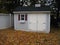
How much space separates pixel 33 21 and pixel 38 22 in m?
0.59

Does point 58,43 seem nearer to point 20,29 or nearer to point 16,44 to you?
point 16,44

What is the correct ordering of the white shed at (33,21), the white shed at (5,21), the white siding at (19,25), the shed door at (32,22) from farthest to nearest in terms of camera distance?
the white shed at (5,21)
the white siding at (19,25)
the shed door at (32,22)
the white shed at (33,21)

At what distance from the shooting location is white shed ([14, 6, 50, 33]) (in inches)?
826

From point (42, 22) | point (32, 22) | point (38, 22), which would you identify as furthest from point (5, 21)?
point (42, 22)

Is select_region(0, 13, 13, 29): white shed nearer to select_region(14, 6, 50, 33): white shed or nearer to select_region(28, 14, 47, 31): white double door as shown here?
select_region(14, 6, 50, 33): white shed

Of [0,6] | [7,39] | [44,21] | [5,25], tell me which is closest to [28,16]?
[44,21]

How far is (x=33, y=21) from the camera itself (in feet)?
69.6

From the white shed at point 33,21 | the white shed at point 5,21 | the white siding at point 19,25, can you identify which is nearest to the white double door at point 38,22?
the white shed at point 33,21

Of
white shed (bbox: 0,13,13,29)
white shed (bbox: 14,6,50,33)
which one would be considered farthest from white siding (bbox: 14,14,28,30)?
white shed (bbox: 0,13,13,29)

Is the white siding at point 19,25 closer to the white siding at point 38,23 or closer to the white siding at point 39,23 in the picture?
the white siding at point 38,23

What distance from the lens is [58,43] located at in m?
14.9

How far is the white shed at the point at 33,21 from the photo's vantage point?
20969mm

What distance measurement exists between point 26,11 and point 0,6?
1020 cm

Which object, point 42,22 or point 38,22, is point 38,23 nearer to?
point 38,22
